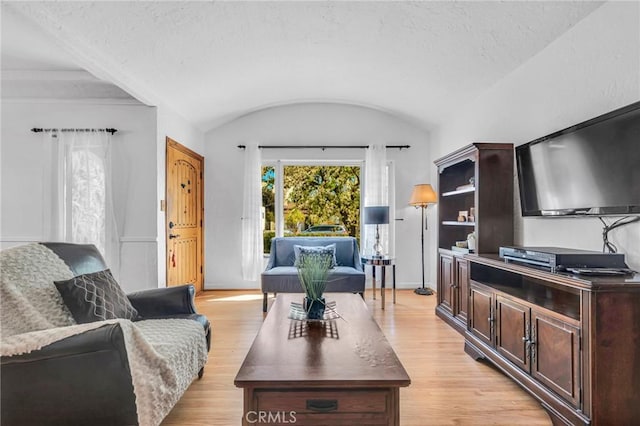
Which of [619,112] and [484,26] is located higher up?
[484,26]

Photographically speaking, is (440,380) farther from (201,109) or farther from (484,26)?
(201,109)

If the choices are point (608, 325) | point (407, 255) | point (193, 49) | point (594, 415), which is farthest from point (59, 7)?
point (407, 255)

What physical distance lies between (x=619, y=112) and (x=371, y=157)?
3.43m

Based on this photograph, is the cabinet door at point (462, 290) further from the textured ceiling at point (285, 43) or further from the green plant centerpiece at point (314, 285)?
the textured ceiling at point (285, 43)

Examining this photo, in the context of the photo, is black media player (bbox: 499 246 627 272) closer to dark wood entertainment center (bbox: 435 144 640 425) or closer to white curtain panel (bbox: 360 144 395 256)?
dark wood entertainment center (bbox: 435 144 640 425)

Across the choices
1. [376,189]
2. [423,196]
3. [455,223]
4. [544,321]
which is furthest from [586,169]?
[376,189]

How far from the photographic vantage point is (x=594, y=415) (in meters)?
1.65

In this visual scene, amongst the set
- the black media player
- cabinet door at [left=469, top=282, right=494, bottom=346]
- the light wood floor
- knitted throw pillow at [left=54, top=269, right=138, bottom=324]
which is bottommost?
the light wood floor

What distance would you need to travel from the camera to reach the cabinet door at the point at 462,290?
125 inches

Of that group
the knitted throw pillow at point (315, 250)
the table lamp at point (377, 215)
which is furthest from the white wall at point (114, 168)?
the table lamp at point (377, 215)

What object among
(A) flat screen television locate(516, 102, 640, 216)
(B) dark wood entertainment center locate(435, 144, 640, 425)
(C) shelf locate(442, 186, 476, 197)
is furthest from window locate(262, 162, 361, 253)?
(A) flat screen television locate(516, 102, 640, 216)

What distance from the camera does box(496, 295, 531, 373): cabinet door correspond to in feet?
7.10

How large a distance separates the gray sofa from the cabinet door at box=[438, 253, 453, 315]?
0.86 m

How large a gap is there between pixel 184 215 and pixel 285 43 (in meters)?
2.59
